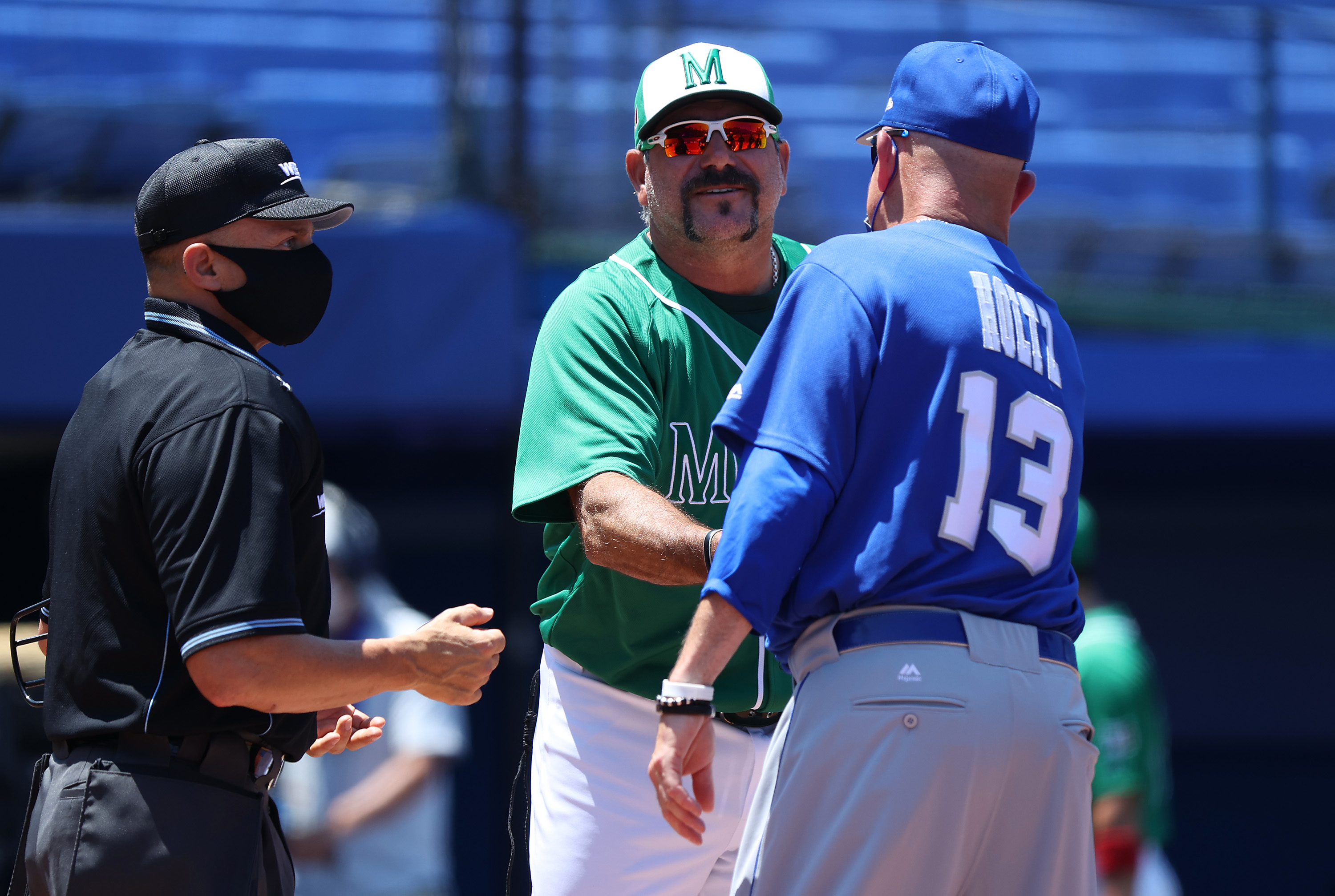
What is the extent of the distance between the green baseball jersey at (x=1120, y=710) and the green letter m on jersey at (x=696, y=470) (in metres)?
2.31

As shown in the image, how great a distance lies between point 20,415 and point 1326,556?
257 inches

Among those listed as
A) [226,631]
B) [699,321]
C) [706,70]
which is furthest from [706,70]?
[226,631]

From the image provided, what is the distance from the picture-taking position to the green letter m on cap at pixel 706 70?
2.68m

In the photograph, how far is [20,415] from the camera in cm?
562

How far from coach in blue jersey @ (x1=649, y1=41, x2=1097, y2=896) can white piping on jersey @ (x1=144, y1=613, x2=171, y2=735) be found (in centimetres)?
73

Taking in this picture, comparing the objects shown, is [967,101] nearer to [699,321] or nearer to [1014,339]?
[1014,339]

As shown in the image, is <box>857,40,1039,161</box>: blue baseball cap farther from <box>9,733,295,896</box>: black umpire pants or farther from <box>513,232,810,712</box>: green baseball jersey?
<box>9,733,295,896</box>: black umpire pants

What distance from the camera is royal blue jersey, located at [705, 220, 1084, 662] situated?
1965 mm

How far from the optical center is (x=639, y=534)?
2.22 metres

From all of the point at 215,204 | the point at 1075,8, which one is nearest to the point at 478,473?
the point at 1075,8

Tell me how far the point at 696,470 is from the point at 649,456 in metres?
0.16

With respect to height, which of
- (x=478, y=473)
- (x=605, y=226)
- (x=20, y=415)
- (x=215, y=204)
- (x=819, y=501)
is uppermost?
(x=215, y=204)

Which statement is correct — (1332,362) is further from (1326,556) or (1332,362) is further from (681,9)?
(681,9)

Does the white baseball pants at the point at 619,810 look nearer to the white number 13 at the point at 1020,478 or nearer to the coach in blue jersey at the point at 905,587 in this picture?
the coach in blue jersey at the point at 905,587
